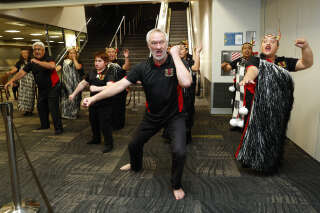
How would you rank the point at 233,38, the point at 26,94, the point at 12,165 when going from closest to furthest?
the point at 12,165
the point at 233,38
the point at 26,94

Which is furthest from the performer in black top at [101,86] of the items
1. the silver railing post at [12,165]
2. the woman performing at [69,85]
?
the woman performing at [69,85]

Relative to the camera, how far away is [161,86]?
2.22 meters

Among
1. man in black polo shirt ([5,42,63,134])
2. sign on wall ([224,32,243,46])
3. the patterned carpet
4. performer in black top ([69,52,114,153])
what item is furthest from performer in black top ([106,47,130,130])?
sign on wall ([224,32,243,46])

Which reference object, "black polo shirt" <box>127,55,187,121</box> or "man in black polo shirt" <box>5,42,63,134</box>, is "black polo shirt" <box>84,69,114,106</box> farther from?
"black polo shirt" <box>127,55,187,121</box>

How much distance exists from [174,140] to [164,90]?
1.48 ft

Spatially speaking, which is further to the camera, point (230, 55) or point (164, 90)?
point (230, 55)

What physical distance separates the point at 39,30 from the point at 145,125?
8.03m

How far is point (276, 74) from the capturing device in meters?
2.40

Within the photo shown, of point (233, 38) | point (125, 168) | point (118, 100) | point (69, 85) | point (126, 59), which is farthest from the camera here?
point (69, 85)

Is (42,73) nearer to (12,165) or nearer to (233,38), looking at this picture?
(12,165)

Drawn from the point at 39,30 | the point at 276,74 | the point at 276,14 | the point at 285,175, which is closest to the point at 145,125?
the point at 276,74

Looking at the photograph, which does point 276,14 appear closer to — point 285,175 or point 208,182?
point 285,175

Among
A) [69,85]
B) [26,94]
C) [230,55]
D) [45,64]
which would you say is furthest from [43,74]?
[230,55]

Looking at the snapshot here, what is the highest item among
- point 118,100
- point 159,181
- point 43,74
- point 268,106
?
point 43,74
